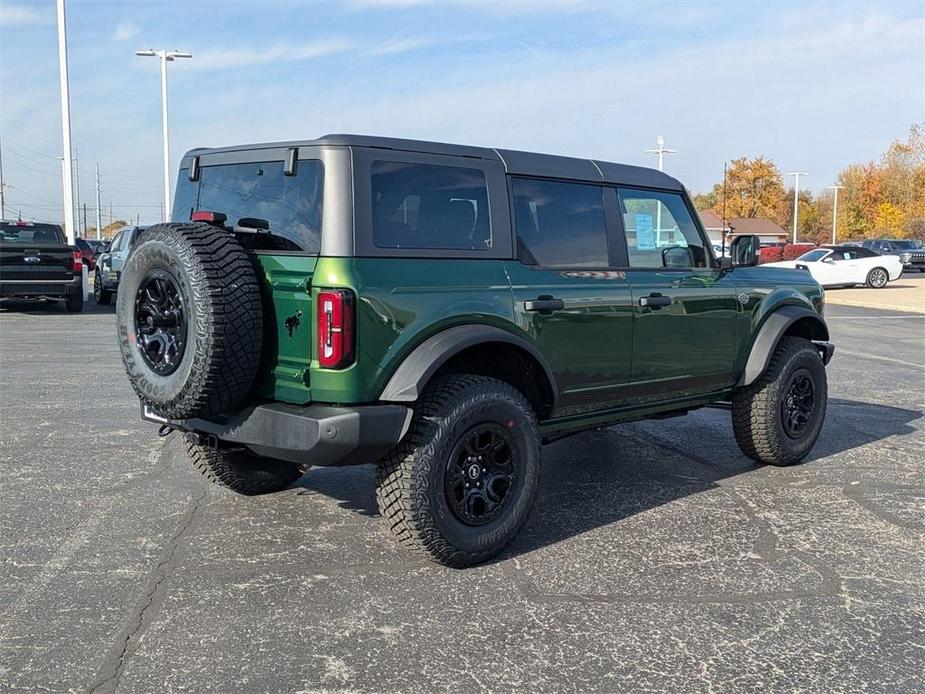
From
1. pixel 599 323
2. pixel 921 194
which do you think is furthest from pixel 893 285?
pixel 921 194

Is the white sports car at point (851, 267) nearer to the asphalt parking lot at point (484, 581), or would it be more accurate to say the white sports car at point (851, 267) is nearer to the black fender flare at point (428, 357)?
the asphalt parking lot at point (484, 581)

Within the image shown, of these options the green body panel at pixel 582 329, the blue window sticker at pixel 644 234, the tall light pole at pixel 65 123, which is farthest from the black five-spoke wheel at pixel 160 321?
the tall light pole at pixel 65 123

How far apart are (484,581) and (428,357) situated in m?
1.08

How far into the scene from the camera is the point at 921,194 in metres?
62.9

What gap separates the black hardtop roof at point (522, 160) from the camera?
4.15 meters

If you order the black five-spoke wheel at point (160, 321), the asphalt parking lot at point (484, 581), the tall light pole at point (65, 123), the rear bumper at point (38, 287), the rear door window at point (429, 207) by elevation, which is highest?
the tall light pole at point (65, 123)

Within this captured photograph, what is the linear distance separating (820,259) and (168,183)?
2435 cm

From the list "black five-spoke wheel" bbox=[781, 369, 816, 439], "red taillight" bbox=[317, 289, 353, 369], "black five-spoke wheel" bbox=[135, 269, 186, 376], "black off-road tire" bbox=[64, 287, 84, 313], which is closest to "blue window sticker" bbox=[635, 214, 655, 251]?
"black five-spoke wheel" bbox=[781, 369, 816, 439]

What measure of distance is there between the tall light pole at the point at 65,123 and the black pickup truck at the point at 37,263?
20.8 ft

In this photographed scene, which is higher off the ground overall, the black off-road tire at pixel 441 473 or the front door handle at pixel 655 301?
the front door handle at pixel 655 301

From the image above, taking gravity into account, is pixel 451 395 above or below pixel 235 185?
below

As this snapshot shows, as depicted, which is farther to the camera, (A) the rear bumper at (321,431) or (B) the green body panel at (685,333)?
(B) the green body panel at (685,333)

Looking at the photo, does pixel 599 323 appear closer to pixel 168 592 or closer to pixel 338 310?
pixel 338 310

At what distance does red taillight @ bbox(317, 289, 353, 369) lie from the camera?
3.86 m
